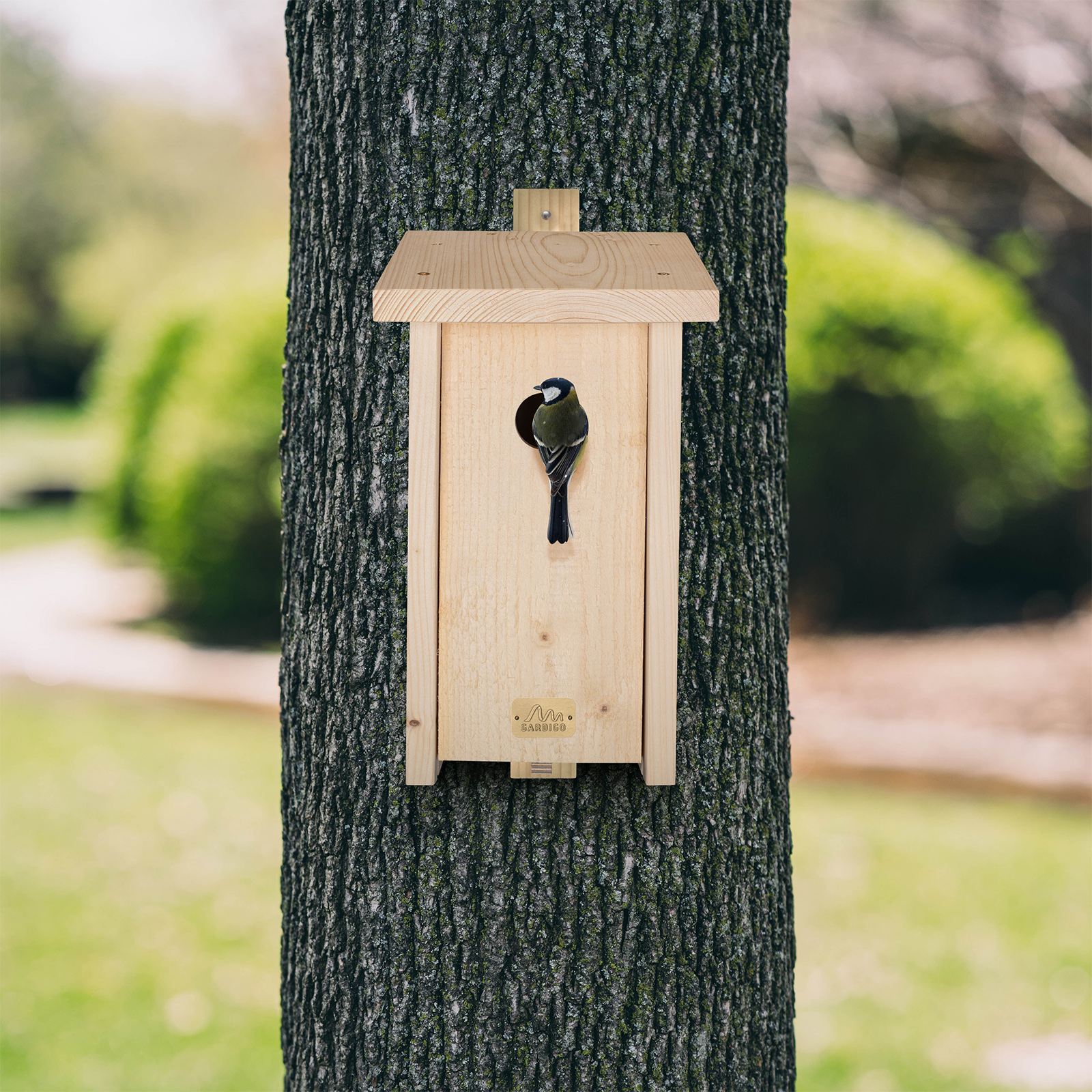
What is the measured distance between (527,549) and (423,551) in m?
0.14

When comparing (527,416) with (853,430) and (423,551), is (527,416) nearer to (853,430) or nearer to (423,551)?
(423,551)

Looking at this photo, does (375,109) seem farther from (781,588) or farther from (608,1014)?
(608,1014)

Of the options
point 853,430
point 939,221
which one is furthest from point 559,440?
point 939,221

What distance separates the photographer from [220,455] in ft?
23.4

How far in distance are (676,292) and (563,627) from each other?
474 mm

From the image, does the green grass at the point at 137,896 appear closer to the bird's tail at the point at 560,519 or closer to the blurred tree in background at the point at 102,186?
the bird's tail at the point at 560,519

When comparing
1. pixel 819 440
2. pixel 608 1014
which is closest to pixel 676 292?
pixel 608 1014

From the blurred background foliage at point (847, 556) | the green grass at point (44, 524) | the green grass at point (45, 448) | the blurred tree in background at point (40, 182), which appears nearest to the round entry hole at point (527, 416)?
the blurred background foliage at point (847, 556)

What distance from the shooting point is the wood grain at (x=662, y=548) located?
5.39 feet

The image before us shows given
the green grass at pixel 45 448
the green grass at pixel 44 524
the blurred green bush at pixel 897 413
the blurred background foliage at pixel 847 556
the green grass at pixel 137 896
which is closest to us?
the green grass at pixel 137 896

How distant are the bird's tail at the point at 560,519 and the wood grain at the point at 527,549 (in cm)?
2

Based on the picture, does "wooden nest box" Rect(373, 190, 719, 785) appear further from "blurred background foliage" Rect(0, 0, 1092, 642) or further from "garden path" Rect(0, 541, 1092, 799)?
"blurred background foliage" Rect(0, 0, 1092, 642)

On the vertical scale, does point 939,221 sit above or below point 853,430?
above

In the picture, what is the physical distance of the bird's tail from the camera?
1.65 metres
